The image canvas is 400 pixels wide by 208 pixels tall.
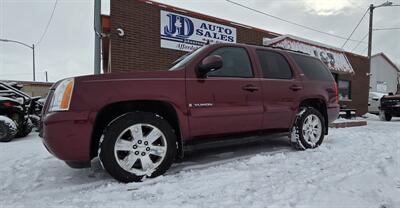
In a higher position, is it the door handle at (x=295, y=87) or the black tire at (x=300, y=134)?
the door handle at (x=295, y=87)

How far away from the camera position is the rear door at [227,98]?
395cm

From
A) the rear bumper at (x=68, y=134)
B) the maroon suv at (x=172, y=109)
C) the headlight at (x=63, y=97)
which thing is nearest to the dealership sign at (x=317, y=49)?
the maroon suv at (x=172, y=109)

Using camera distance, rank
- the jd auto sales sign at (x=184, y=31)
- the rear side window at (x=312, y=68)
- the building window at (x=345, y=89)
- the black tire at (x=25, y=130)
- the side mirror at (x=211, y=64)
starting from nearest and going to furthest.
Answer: the side mirror at (x=211, y=64) < the rear side window at (x=312, y=68) < the black tire at (x=25, y=130) < the jd auto sales sign at (x=184, y=31) < the building window at (x=345, y=89)

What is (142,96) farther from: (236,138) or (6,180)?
(6,180)

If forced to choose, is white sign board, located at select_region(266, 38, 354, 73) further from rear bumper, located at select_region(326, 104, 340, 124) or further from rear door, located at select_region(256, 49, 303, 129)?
rear door, located at select_region(256, 49, 303, 129)

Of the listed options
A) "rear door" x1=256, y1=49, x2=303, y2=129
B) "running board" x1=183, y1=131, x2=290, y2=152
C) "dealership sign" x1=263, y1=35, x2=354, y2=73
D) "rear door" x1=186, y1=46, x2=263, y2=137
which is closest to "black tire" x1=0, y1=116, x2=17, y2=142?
"running board" x1=183, y1=131, x2=290, y2=152

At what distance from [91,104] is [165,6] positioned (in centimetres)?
707

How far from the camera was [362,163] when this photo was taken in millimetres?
4316

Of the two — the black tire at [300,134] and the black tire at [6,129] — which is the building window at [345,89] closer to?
the black tire at [300,134]

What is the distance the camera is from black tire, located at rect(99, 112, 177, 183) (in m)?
3.39

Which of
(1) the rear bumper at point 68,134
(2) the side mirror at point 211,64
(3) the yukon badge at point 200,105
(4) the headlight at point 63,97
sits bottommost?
(1) the rear bumper at point 68,134

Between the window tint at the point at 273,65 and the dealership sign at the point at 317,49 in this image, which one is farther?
the dealership sign at the point at 317,49

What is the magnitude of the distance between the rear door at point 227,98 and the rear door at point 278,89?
0.20 meters

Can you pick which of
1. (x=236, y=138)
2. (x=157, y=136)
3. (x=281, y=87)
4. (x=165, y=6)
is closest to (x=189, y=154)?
(x=236, y=138)
